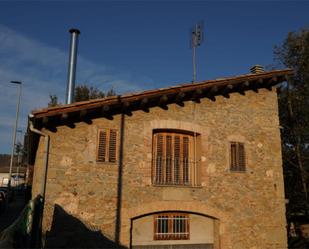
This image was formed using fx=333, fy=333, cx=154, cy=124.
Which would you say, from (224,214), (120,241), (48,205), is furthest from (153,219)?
(48,205)

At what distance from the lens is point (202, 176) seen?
33.9 ft

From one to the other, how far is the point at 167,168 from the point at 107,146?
6.63 ft

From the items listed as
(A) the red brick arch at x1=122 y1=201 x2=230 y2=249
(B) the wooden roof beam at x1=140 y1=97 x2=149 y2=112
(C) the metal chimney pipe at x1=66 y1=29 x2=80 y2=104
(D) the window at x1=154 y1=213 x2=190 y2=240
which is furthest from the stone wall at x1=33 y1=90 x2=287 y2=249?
(C) the metal chimney pipe at x1=66 y1=29 x2=80 y2=104

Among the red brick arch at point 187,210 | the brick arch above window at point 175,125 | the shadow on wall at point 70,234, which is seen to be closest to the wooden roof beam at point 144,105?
the brick arch above window at point 175,125

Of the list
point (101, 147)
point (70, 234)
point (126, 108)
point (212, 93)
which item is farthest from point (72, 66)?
point (70, 234)

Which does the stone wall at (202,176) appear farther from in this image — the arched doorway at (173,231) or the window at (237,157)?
the arched doorway at (173,231)

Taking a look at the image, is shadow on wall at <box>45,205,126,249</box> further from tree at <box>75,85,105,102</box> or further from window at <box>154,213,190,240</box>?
tree at <box>75,85,105,102</box>

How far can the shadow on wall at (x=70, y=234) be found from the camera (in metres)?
8.30

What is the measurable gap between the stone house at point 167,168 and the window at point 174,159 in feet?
0.10

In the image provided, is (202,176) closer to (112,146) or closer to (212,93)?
(212,93)

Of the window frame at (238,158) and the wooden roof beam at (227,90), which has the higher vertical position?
the wooden roof beam at (227,90)

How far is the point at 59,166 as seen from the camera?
345 inches

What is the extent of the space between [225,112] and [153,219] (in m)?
4.27

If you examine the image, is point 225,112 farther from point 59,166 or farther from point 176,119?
point 59,166
